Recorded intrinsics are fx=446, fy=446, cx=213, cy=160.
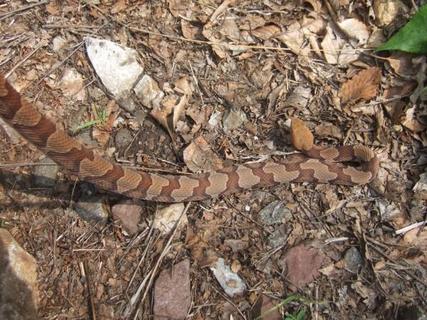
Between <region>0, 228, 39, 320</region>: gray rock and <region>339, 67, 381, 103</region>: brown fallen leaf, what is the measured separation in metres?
3.05

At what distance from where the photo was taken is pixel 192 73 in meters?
4.10

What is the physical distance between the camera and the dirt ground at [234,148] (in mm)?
3568

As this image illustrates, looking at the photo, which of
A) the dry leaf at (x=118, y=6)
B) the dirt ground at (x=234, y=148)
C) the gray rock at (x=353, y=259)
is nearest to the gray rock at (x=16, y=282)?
the dirt ground at (x=234, y=148)

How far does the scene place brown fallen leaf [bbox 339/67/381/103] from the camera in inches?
156

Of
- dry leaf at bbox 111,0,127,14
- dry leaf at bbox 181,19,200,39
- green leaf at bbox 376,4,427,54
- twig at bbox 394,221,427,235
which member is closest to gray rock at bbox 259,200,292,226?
twig at bbox 394,221,427,235

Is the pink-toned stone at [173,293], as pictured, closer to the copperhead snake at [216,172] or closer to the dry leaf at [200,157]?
the copperhead snake at [216,172]

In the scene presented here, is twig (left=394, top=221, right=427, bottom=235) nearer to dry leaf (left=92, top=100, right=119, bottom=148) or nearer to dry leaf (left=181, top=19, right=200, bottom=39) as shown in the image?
dry leaf (left=181, top=19, right=200, bottom=39)

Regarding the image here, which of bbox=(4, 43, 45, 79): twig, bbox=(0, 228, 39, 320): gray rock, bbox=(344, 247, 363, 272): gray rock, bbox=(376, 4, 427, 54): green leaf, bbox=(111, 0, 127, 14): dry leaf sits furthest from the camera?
bbox=(111, 0, 127, 14): dry leaf

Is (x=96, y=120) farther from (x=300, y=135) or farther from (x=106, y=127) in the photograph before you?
(x=300, y=135)

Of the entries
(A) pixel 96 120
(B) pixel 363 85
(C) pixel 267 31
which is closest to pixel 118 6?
(A) pixel 96 120

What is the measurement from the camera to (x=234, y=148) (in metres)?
4.03

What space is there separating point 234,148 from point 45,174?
65.4 inches

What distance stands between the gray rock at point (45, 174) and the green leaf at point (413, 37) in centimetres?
301

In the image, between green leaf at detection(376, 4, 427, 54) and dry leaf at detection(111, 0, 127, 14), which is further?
dry leaf at detection(111, 0, 127, 14)
